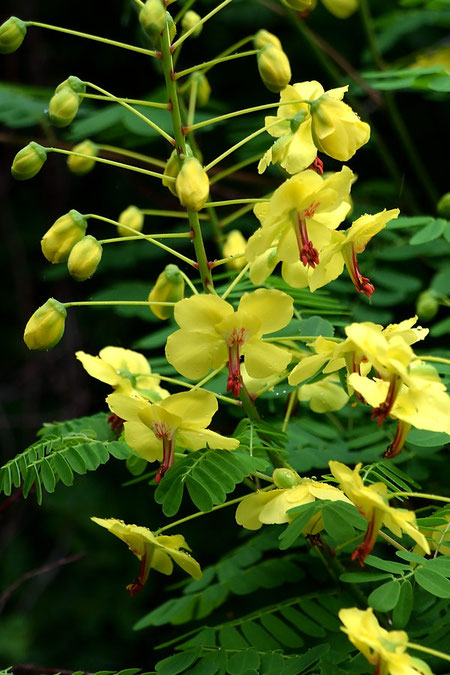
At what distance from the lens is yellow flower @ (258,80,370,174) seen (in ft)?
3.93

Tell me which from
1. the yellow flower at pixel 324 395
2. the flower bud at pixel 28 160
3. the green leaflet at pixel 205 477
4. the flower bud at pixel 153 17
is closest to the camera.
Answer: the green leaflet at pixel 205 477

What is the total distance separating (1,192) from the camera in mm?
3445

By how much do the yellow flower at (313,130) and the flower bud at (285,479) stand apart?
45 cm

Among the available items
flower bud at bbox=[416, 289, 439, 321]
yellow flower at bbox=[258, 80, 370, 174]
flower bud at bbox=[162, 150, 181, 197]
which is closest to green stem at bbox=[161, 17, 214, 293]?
flower bud at bbox=[162, 150, 181, 197]

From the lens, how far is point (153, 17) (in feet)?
3.98

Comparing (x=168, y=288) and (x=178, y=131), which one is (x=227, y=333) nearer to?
(x=168, y=288)

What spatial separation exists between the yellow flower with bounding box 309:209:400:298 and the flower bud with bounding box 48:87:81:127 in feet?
1.50

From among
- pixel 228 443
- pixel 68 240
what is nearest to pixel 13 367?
pixel 68 240

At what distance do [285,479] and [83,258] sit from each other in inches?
18.0

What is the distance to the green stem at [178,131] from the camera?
1.24m

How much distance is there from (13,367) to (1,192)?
745 millimetres

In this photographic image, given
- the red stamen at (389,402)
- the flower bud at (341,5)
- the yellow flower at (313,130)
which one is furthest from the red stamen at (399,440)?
the flower bud at (341,5)

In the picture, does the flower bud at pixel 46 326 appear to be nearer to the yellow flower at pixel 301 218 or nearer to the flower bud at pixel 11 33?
the yellow flower at pixel 301 218

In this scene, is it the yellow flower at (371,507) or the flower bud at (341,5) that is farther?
the flower bud at (341,5)
